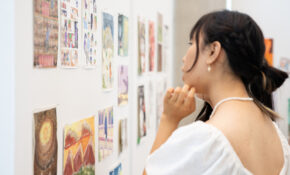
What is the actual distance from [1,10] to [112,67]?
893mm

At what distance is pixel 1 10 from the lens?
113 cm

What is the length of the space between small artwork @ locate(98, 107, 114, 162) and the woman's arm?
0.34 meters

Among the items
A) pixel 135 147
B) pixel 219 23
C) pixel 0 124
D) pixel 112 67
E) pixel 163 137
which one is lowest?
pixel 135 147

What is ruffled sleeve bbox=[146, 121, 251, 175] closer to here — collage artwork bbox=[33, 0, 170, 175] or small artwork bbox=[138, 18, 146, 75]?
collage artwork bbox=[33, 0, 170, 175]

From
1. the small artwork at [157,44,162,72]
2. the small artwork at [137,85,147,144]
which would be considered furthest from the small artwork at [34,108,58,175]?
Result: the small artwork at [157,44,162,72]

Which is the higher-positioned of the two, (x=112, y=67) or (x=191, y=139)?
(x=112, y=67)

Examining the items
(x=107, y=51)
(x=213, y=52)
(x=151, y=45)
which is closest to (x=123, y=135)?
(x=107, y=51)

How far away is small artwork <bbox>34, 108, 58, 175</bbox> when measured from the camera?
1292 mm

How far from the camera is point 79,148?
162cm

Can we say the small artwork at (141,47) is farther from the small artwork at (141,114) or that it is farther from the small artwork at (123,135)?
the small artwork at (123,135)

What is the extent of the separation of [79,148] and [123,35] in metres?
0.78

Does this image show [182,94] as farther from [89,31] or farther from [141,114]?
[141,114]

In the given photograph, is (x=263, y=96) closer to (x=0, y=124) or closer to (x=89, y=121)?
(x=89, y=121)

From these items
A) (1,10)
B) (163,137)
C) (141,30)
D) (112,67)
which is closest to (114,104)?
(112,67)
